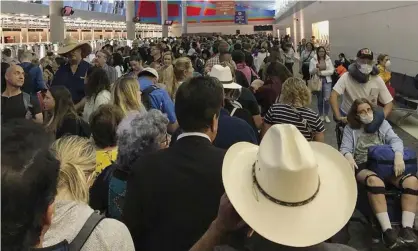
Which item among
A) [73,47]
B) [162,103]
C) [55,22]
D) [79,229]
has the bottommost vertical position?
[79,229]

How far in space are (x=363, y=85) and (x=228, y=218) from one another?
4526 millimetres

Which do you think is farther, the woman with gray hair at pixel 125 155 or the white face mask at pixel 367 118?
the white face mask at pixel 367 118

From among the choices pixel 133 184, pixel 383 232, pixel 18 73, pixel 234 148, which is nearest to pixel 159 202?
pixel 133 184

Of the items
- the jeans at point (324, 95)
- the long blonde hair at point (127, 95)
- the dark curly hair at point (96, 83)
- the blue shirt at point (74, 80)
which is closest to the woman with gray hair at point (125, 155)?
the long blonde hair at point (127, 95)

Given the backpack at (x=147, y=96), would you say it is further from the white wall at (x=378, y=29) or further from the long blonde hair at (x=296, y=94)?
the white wall at (x=378, y=29)

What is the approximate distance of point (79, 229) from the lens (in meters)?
1.58

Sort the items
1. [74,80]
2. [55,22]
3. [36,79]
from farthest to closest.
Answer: [55,22] < [36,79] < [74,80]

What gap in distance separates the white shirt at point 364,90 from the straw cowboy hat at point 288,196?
169 inches

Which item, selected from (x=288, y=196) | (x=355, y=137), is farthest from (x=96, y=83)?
(x=288, y=196)

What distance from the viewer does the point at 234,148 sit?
1690 mm

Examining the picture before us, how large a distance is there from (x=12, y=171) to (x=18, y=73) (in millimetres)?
4351

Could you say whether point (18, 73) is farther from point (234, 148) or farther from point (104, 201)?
point (234, 148)

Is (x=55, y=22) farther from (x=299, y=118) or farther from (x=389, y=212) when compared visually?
(x=389, y=212)

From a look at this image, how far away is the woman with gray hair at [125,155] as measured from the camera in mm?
2625
